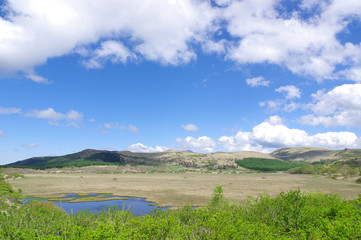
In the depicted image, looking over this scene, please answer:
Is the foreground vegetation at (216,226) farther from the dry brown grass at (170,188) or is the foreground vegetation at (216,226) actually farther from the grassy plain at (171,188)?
the dry brown grass at (170,188)

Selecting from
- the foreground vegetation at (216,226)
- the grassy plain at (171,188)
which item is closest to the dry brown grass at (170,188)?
the grassy plain at (171,188)

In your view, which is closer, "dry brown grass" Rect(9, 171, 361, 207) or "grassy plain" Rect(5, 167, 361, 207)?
"grassy plain" Rect(5, 167, 361, 207)

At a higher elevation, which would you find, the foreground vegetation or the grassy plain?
the foreground vegetation

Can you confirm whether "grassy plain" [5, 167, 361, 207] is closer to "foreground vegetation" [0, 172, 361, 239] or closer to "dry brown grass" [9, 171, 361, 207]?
"dry brown grass" [9, 171, 361, 207]

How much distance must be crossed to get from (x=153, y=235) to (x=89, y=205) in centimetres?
5793

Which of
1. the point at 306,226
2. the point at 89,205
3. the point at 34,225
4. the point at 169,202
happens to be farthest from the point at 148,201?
the point at 306,226

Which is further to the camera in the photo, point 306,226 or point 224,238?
point 306,226

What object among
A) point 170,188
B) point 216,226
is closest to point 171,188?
point 170,188

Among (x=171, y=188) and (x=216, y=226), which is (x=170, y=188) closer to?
(x=171, y=188)

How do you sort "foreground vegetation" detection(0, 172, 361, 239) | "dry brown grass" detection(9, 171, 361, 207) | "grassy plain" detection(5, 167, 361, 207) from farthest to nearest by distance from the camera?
"dry brown grass" detection(9, 171, 361, 207) → "grassy plain" detection(5, 167, 361, 207) → "foreground vegetation" detection(0, 172, 361, 239)

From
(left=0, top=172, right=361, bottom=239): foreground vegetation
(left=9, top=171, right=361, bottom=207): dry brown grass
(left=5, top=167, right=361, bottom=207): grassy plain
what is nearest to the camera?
(left=0, top=172, right=361, bottom=239): foreground vegetation

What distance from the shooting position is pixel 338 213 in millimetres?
19344

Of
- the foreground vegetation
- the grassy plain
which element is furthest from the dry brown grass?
the foreground vegetation

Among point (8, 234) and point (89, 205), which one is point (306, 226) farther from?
point (89, 205)
